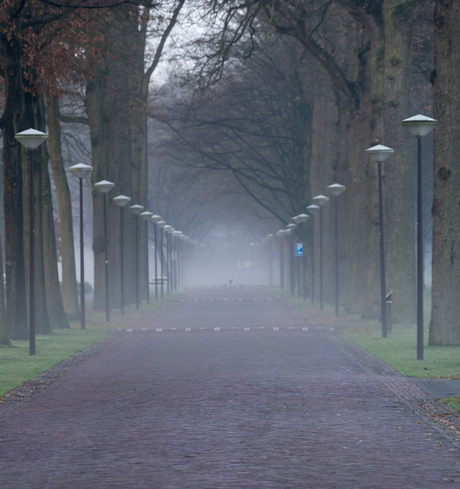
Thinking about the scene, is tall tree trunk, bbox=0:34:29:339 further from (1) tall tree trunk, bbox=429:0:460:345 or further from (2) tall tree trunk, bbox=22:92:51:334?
(1) tall tree trunk, bbox=429:0:460:345

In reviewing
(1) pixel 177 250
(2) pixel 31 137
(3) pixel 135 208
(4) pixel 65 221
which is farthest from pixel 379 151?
(1) pixel 177 250

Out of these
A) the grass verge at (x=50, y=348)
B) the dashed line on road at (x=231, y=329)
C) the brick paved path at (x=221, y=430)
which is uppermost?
the brick paved path at (x=221, y=430)

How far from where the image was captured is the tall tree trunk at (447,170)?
57.7 feet

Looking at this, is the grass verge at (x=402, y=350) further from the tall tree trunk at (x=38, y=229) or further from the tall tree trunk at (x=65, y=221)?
the tall tree trunk at (x=65, y=221)

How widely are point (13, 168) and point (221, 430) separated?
11588mm

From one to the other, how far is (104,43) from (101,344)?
682 cm

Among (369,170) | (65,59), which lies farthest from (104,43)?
(369,170)

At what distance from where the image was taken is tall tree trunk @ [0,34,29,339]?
62.5 feet

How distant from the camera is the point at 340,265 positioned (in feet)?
114

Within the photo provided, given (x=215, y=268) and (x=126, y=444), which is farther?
(x=215, y=268)

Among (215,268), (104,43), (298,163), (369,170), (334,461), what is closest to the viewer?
(334,461)

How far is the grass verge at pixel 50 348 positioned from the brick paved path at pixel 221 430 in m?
0.70

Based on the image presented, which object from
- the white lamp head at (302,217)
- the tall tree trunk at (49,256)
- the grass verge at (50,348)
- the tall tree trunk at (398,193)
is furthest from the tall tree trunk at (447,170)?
the white lamp head at (302,217)

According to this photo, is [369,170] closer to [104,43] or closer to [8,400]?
[104,43]
